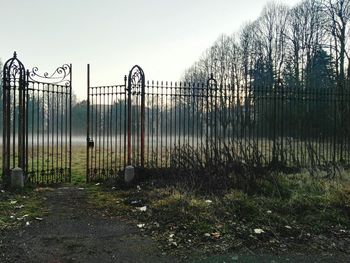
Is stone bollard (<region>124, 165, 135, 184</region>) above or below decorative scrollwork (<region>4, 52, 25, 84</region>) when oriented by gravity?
below

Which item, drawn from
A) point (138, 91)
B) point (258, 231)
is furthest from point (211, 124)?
Answer: point (258, 231)

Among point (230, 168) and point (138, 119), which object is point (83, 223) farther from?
point (138, 119)

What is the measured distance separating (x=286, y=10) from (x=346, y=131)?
85.6 feet

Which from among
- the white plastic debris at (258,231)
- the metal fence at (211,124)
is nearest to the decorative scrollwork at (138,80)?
the metal fence at (211,124)

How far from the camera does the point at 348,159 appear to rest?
43.0ft

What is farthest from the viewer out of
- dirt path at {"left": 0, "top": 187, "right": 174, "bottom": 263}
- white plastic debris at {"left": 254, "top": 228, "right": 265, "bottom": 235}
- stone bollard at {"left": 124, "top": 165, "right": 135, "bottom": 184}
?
stone bollard at {"left": 124, "top": 165, "right": 135, "bottom": 184}

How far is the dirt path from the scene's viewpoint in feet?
16.8

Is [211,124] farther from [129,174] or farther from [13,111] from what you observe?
[13,111]

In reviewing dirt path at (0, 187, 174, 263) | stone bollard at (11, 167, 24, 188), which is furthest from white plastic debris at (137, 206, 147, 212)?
stone bollard at (11, 167, 24, 188)

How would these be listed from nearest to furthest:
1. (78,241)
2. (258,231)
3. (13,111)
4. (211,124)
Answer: (78,241) → (258,231) → (13,111) → (211,124)

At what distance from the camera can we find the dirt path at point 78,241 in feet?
16.8

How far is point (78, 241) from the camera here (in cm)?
574

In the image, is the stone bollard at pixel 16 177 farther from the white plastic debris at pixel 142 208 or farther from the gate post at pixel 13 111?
the white plastic debris at pixel 142 208

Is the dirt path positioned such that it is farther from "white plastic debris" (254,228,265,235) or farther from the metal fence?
the metal fence
